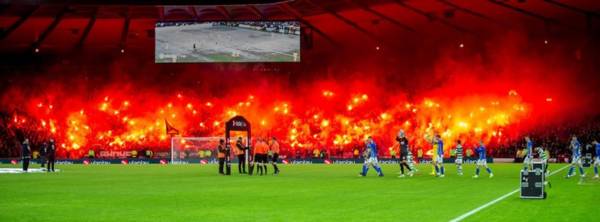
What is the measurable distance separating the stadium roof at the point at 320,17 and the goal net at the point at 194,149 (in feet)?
35.5

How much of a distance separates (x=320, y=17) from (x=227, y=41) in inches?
491

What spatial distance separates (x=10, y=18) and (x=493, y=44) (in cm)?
4168

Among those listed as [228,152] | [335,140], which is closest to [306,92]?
[335,140]

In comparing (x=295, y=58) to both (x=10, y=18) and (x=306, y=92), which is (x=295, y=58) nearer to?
(x=306, y=92)

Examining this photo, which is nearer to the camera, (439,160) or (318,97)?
(439,160)

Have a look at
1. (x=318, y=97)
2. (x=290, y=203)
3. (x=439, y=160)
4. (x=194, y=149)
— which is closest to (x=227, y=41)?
(x=194, y=149)

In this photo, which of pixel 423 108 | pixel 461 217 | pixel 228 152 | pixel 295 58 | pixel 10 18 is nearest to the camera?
pixel 461 217

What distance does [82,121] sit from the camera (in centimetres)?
8375

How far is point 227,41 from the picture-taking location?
213 feet

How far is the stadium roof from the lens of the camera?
65.4 metres

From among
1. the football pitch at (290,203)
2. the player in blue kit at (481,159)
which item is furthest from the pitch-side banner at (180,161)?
the football pitch at (290,203)

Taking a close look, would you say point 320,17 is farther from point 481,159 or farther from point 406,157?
point 481,159

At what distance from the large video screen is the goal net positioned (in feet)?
27.5

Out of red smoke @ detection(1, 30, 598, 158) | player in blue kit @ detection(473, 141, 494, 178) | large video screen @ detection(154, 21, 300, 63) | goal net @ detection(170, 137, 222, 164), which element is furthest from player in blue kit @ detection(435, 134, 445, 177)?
red smoke @ detection(1, 30, 598, 158)
